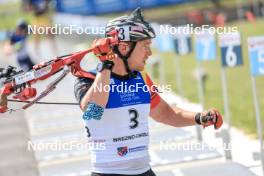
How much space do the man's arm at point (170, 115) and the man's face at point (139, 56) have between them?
2.11 feet

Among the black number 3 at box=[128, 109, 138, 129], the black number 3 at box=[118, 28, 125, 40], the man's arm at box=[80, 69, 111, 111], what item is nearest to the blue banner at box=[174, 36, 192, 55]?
the black number 3 at box=[128, 109, 138, 129]

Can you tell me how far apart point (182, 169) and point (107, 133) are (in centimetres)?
454

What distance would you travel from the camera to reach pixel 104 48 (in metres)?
4.87

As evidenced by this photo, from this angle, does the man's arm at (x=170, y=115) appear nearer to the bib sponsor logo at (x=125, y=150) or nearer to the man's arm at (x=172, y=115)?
the man's arm at (x=172, y=115)

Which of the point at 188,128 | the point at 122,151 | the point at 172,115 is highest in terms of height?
the point at 172,115

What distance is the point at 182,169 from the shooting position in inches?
380

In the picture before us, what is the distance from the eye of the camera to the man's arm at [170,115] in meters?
5.79

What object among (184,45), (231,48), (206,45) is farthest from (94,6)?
(231,48)

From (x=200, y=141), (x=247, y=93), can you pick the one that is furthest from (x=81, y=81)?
(x=247, y=93)

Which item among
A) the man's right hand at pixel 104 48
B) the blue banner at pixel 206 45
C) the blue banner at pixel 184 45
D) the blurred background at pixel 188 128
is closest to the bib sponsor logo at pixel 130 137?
the man's right hand at pixel 104 48

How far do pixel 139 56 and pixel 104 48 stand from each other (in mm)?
419

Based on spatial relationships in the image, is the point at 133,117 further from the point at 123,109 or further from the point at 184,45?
the point at 184,45

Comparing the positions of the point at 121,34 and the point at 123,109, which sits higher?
the point at 121,34

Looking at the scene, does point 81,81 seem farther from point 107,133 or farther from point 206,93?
point 206,93
